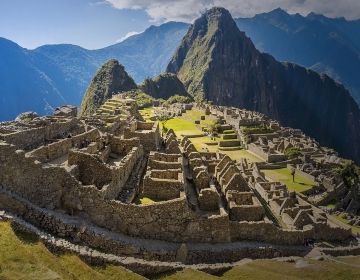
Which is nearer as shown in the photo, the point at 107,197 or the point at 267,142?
the point at 107,197

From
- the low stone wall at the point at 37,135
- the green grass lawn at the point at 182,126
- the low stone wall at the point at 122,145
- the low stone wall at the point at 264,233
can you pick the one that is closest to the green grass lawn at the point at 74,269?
the low stone wall at the point at 264,233

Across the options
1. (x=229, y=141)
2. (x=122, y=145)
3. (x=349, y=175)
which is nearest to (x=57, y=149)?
(x=122, y=145)

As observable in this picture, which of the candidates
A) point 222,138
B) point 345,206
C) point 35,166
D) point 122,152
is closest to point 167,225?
point 35,166

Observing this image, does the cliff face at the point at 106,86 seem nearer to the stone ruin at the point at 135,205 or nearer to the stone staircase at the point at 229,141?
the stone staircase at the point at 229,141

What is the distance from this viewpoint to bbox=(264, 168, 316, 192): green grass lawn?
2422 inches

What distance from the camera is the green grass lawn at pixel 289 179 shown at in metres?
61.5

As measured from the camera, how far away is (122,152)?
3419 cm

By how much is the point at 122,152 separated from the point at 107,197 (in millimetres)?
9764

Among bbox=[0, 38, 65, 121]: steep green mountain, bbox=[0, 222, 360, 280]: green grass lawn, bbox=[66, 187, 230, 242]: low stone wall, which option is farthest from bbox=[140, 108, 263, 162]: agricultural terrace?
bbox=[0, 38, 65, 121]: steep green mountain

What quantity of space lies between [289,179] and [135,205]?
44.7m

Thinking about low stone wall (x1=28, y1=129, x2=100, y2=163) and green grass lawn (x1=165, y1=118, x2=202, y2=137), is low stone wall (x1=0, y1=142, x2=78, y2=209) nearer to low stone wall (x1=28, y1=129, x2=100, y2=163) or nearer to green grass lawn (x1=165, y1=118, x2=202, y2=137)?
low stone wall (x1=28, y1=129, x2=100, y2=163)

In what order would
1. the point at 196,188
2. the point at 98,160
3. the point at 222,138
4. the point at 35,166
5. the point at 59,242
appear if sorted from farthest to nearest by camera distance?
1. the point at 222,138
2. the point at 196,188
3. the point at 98,160
4. the point at 35,166
5. the point at 59,242

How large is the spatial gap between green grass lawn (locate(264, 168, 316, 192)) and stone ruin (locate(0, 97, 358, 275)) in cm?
2261

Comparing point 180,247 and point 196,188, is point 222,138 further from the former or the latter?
point 180,247
